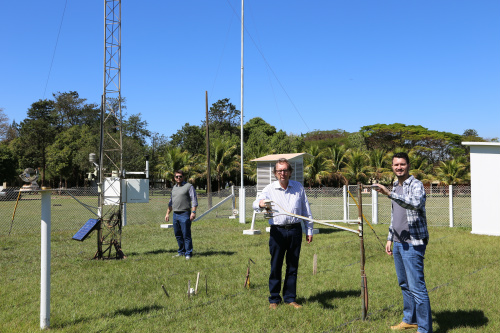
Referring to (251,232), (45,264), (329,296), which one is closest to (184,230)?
(329,296)

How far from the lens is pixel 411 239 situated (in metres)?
4.20

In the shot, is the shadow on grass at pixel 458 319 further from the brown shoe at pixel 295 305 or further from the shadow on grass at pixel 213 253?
the shadow on grass at pixel 213 253

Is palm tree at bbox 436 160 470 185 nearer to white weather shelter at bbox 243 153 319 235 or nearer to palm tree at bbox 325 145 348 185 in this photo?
palm tree at bbox 325 145 348 185

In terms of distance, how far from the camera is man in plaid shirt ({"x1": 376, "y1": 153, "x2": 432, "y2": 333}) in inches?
161

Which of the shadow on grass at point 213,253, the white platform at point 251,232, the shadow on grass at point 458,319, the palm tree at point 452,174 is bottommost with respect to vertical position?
the white platform at point 251,232

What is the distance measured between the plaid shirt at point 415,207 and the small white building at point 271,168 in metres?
10.4

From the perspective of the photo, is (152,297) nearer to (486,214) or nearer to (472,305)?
(472,305)

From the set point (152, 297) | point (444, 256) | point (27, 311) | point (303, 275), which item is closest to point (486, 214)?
point (444, 256)

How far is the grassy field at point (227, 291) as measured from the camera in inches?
187

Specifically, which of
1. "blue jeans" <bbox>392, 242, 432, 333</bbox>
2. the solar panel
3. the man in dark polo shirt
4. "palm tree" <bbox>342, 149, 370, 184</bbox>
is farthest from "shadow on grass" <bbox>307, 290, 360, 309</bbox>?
"palm tree" <bbox>342, 149, 370, 184</bbox>

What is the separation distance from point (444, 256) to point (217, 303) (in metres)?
5.76

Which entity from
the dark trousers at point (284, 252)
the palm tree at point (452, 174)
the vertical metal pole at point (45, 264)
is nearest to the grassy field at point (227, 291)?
the vertical metal pole at point (45, 264)

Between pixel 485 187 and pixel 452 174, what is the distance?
36.9 meters

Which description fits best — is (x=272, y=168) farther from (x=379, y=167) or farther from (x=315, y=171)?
(x=379, y=167)
